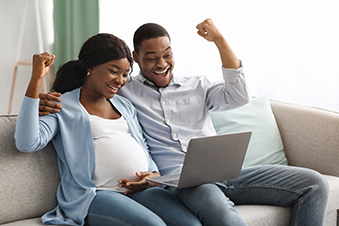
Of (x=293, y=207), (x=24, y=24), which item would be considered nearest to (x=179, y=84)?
(x=293, y=207)

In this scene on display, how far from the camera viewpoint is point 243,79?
1.66 meters

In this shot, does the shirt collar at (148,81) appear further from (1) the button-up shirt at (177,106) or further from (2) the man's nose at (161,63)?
(2) the man's nose at (161,63)

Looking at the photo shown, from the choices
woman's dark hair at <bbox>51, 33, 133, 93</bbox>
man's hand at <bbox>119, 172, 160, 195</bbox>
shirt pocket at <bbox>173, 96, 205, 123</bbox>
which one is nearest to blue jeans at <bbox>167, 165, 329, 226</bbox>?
man's hand at <bbox>119, 172, 160, 195</bbox>

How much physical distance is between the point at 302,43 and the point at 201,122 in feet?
3.61

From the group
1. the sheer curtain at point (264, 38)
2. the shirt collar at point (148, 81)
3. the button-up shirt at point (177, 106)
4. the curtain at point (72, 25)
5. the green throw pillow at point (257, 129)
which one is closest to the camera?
the button-up shirt at point (177, 106)

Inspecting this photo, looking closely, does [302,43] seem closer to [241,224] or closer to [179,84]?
[179,84]

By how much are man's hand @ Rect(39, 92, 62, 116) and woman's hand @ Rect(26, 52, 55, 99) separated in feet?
0.37

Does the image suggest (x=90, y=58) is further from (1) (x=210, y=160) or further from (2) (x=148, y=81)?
(1) (x=210, y=160)

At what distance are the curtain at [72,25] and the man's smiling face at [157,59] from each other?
1708mm

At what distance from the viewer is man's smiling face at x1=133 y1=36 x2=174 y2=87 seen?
1647 mm

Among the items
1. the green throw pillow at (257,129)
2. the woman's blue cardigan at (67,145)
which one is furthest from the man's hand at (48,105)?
the green throw pillow at (257,129)

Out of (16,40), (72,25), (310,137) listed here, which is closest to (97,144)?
(310,137)

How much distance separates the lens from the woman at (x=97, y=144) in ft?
4.10

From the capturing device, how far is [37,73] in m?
1.27
